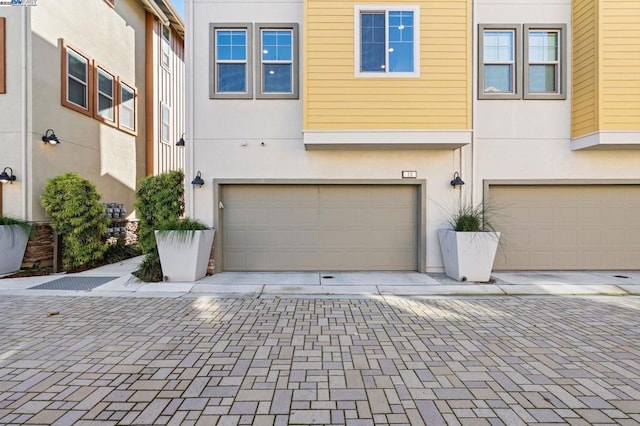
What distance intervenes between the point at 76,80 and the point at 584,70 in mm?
12584

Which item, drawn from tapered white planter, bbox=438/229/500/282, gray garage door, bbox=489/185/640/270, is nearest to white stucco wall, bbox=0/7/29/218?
tapered white planter, bbox=438/229/500/282

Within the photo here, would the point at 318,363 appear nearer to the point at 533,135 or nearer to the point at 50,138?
the point at 533,135

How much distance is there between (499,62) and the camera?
7652mm

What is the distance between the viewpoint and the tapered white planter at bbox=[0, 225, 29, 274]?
23.2 ft

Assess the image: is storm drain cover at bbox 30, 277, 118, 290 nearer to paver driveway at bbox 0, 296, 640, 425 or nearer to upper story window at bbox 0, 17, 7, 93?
paver driveway at bbox 0, 296, 640, 425

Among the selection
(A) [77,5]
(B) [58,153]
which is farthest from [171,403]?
(A) [77,5]

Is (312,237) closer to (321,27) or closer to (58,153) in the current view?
(321,27)

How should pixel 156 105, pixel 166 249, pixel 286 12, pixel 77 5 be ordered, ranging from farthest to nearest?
pixel 156 105
pixel 77 5
pixel 286 12
pixel 166 249

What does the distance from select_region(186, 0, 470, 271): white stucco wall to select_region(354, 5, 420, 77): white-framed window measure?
1.54 m

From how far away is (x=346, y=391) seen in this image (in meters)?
2.88

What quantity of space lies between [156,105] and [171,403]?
12798 millimetres

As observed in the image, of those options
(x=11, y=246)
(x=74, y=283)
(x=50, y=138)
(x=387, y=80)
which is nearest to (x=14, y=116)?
(x=50, y=138)

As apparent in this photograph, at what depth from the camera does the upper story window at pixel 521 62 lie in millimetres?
7570

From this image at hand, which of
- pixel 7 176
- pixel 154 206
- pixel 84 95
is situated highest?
pixel 84 95
